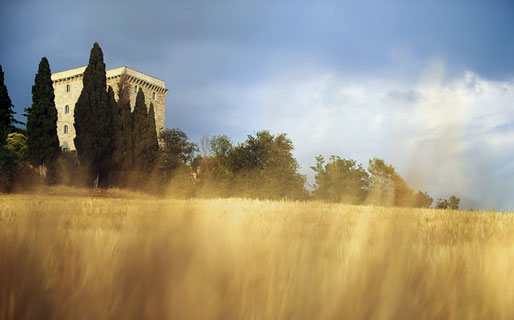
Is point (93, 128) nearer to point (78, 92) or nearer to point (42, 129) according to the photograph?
point (42, 129)

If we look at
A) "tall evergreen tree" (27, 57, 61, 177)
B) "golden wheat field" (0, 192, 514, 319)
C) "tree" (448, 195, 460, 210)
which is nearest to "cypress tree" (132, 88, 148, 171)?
"tall evergreen tree" (27, 57, 61, 177)

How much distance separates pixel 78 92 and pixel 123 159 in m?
19.0

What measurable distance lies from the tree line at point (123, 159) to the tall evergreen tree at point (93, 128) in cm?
6

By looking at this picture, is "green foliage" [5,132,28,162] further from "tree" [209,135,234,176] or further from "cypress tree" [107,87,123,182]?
"tree" [209,135,234,176]

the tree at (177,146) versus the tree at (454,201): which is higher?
the tree at (177,146)

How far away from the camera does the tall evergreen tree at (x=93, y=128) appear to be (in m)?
23.8

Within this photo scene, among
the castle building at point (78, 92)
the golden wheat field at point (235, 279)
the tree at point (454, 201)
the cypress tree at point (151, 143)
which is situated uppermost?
the castle building at point (78, 92)

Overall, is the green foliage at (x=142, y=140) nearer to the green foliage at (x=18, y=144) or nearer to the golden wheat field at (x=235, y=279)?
the green foliage at (x=18, y=144)

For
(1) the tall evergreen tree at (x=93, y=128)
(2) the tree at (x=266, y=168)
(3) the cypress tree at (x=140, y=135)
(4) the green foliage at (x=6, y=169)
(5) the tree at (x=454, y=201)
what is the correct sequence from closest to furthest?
(5) the tree at (x=454, y=201) → (4) the green foliage at (x=6, y=169) → (2) the tree at (x=266, y=168) → (1) the tall evergreen tree at (x=93, y=128) → (3) the cypress tree at (x=140, y=135)

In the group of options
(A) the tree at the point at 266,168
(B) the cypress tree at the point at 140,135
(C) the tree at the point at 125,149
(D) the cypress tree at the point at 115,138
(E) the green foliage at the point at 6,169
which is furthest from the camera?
(B) the cypress tree at the point at 140,135

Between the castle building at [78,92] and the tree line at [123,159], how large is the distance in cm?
1031

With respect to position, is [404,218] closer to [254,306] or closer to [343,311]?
[343,311]

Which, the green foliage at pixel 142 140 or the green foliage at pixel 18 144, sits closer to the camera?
the green foliage at pixel 18 144

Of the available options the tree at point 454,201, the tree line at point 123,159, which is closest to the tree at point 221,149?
the tree line at point 123,159
